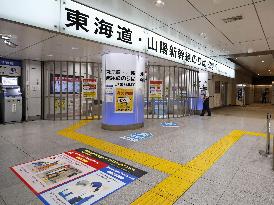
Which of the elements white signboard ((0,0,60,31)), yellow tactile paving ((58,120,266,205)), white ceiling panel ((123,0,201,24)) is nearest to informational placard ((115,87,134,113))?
yellow tactile paving ((58,120,266,205))

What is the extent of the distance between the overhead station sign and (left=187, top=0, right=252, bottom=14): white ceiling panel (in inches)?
77.1

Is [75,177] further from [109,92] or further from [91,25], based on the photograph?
[109,92]

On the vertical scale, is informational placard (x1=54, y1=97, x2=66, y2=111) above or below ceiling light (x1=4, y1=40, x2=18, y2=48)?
below

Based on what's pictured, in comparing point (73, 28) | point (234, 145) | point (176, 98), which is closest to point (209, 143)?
point (234, 145)

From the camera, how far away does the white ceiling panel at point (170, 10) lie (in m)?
4.03

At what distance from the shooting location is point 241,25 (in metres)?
5.31

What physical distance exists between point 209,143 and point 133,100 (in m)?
2.70

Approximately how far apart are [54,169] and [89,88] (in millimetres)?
4841

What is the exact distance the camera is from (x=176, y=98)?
11.5 m

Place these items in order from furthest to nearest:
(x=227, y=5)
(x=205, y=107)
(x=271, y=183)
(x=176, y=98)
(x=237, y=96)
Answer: (x=237, y=96)
(x=176, y=98)
(x=205, y=107)
(x=227, y=5)
(x=271, y=183)

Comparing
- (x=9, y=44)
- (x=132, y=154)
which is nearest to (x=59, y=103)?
(x=9, y=44)

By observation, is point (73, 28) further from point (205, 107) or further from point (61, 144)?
point (205, 107)

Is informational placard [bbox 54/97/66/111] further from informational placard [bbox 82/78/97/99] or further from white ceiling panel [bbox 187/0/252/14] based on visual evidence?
white ceiling panel [bbox 187/0/252/14]

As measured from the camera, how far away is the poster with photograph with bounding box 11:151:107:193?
2678 mm
